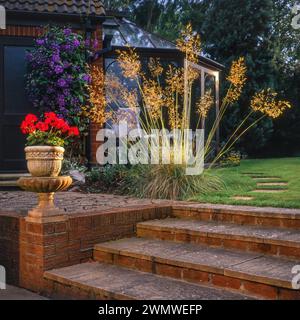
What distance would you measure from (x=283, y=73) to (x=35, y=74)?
10636 mm

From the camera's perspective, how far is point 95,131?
8.26m

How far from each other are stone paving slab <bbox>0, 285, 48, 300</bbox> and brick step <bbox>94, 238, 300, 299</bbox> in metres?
0.62

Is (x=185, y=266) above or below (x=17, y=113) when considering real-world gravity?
below

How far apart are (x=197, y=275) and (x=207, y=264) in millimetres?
117

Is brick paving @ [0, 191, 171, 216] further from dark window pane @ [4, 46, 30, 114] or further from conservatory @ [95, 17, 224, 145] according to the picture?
conservatory @ [95, 17, 224, 145]

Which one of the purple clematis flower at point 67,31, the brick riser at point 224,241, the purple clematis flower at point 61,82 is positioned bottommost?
the brick riser at point 224,241

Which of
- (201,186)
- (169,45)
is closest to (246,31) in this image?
(169,45)

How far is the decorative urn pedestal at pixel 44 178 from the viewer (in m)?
3.57

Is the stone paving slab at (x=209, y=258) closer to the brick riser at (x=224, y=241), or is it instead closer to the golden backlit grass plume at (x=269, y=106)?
the brick riser at (x=224, y=241)

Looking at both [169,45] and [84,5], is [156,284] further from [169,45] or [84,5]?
[169,45]

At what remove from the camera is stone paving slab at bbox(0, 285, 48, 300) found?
3.44 m

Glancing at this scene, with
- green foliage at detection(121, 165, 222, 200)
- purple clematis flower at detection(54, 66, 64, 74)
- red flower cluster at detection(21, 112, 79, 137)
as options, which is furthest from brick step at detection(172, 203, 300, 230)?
purple clematis flower at detection(54, 66, 64, 74)

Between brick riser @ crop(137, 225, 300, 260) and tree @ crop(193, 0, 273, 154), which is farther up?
tree @ crop(193, 0, 273, 154)

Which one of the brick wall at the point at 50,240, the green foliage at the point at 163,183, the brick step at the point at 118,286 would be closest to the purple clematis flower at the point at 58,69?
the green foliage at the point at 163,183
